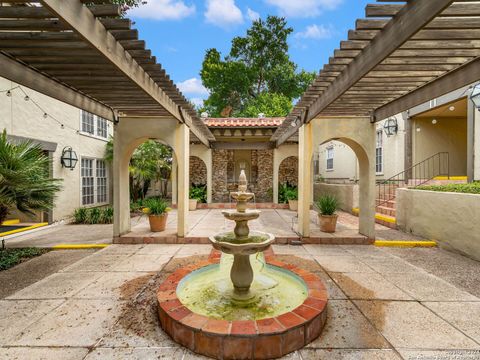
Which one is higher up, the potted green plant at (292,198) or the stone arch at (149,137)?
the stone arch at (149,137)

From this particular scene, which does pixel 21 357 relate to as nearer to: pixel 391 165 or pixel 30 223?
pixel 30 223

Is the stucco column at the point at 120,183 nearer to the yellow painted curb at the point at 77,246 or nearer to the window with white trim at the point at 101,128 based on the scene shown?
the yellow painted curb at the point at 77,246

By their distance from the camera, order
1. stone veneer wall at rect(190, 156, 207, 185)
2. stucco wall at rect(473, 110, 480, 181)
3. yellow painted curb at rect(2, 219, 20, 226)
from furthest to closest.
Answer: stone veneer wall at rect(190, 156, 207, 185), yellow painted curb at rect(2, 219, 20, 226), stucco wall at rect(473, 110, 480, 181)

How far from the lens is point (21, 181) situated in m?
4.50

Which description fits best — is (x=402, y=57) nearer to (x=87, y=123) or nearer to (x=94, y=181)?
(x=87, y=123)

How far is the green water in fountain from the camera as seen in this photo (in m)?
2.81

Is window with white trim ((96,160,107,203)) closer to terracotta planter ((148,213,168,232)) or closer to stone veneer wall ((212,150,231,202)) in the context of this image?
stone veneer wall ((212,150,231,202))

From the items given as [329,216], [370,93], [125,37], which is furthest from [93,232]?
[370,93]

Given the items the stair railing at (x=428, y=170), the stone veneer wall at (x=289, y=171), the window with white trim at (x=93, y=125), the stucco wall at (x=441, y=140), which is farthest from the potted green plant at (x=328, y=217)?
the window with white trim at (x=93, y=125)

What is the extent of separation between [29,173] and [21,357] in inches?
140

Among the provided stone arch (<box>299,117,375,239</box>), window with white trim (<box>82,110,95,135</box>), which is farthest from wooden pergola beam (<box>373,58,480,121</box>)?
window with white trim (<box>82,110,95,135</box>)

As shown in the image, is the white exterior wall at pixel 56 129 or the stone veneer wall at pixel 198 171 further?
the stone veneer wall at pixel 198 171

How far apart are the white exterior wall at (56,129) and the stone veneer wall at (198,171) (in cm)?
472

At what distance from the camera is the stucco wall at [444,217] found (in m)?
4.75
